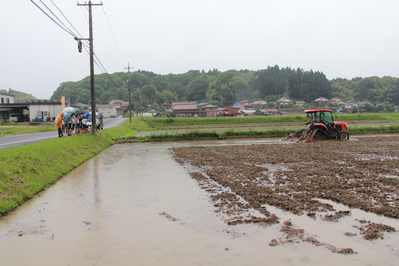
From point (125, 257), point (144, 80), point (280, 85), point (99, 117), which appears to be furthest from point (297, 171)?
point (144, 80)

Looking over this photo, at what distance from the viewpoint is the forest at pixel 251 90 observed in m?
90.2

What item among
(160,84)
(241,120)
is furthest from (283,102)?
Answer: (160,84)

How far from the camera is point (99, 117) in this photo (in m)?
26.8

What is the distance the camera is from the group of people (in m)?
18.7

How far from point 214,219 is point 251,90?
10317 cm

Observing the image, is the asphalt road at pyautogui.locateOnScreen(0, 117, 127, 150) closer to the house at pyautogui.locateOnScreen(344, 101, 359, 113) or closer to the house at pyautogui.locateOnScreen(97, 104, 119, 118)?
the house at pyautogui.locateOnScreen(97, 104, 119, 118)

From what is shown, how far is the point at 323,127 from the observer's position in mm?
21344

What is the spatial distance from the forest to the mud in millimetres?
76354

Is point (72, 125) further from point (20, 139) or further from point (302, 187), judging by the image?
point (302, 187)

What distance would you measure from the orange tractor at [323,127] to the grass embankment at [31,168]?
13.9 meters

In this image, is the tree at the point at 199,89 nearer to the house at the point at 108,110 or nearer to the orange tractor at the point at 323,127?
the house at the point at 108,110

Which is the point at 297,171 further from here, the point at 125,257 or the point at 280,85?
the point at 280,85

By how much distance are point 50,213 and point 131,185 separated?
2752mm

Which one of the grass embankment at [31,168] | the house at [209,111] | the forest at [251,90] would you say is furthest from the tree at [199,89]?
the grass embankment at [31,168]
